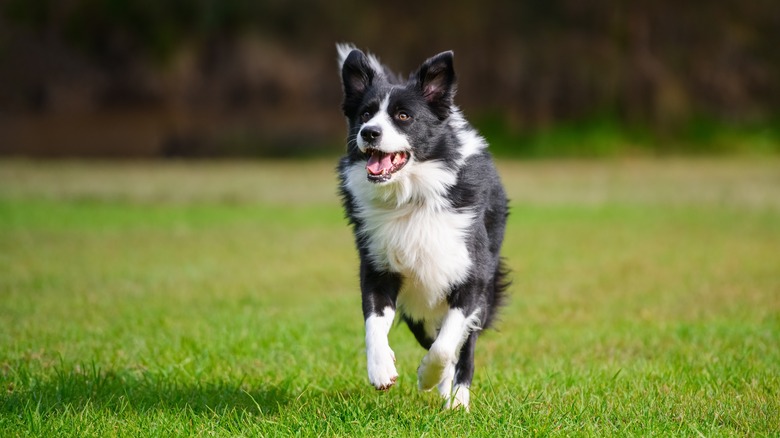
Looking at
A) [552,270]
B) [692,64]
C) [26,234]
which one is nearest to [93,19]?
[26,234]

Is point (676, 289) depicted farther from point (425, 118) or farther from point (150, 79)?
point (150, 79)

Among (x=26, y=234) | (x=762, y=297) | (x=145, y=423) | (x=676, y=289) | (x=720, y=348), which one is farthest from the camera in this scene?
(x=26, y=234)

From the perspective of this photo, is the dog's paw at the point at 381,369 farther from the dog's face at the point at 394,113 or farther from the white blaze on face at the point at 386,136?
the white blaze on face at the point at 386,136

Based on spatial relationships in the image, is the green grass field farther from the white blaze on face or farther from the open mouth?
the white blaze on face

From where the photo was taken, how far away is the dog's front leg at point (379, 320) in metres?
4.92

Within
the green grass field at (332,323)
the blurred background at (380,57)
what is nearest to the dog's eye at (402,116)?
the green grass field at (332,323)

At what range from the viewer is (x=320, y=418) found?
5129mm

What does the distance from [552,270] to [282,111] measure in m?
17.7

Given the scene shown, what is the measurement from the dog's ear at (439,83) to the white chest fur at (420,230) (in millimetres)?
347

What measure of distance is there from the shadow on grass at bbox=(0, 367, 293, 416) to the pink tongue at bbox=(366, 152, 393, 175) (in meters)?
1.33

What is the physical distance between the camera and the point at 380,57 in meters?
25.5

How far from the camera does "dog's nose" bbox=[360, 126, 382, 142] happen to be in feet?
17.0

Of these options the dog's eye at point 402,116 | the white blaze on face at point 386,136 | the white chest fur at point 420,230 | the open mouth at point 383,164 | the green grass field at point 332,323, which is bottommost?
the green grass field at point 332,323

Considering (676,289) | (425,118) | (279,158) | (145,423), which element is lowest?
(279,158)
